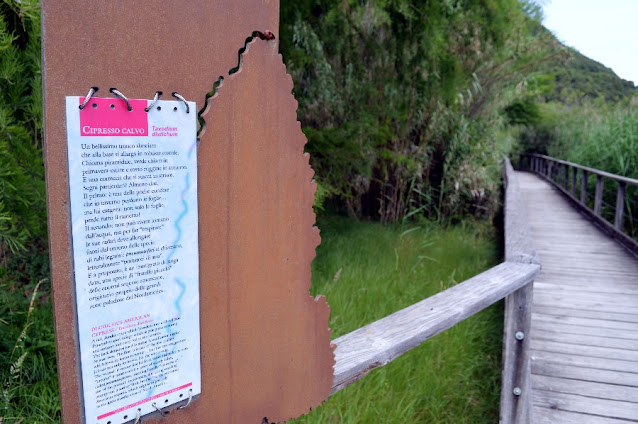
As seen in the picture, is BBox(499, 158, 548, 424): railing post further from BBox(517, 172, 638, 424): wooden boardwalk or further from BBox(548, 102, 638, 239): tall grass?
BBox(548, 102, 638, 239): tall grass

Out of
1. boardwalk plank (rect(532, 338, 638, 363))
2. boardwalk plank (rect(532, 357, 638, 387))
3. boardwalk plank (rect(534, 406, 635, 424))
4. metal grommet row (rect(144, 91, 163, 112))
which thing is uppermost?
metal grommet row (rect(144, 91, 163, 112))

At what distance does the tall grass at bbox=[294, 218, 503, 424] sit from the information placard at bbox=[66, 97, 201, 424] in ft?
5.52

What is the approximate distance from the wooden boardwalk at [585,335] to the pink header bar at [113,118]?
2993mm

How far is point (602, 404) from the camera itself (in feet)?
10.4

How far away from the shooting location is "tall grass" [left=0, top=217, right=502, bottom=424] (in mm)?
2605

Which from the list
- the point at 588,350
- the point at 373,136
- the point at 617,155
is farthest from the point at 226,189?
the point at 617,155

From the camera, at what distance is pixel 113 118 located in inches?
31.9

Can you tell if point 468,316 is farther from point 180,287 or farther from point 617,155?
point 617,155

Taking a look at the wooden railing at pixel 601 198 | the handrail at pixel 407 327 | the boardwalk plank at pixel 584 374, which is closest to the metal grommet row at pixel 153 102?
the handrail at pixel 407 327

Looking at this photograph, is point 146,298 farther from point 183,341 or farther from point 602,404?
point 602,404

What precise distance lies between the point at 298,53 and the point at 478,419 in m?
2.75

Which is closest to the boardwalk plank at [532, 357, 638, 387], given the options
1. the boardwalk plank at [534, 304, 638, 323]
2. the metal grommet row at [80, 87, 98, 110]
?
the boardwalk plank at [534, 304, 638, 323]

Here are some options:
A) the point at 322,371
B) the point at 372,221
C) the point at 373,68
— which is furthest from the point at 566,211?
the point at 322,371

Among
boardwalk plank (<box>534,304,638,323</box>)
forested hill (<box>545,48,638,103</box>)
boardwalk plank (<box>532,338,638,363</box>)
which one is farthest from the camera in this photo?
forested hill (<box>545,48,638,103</box>)
